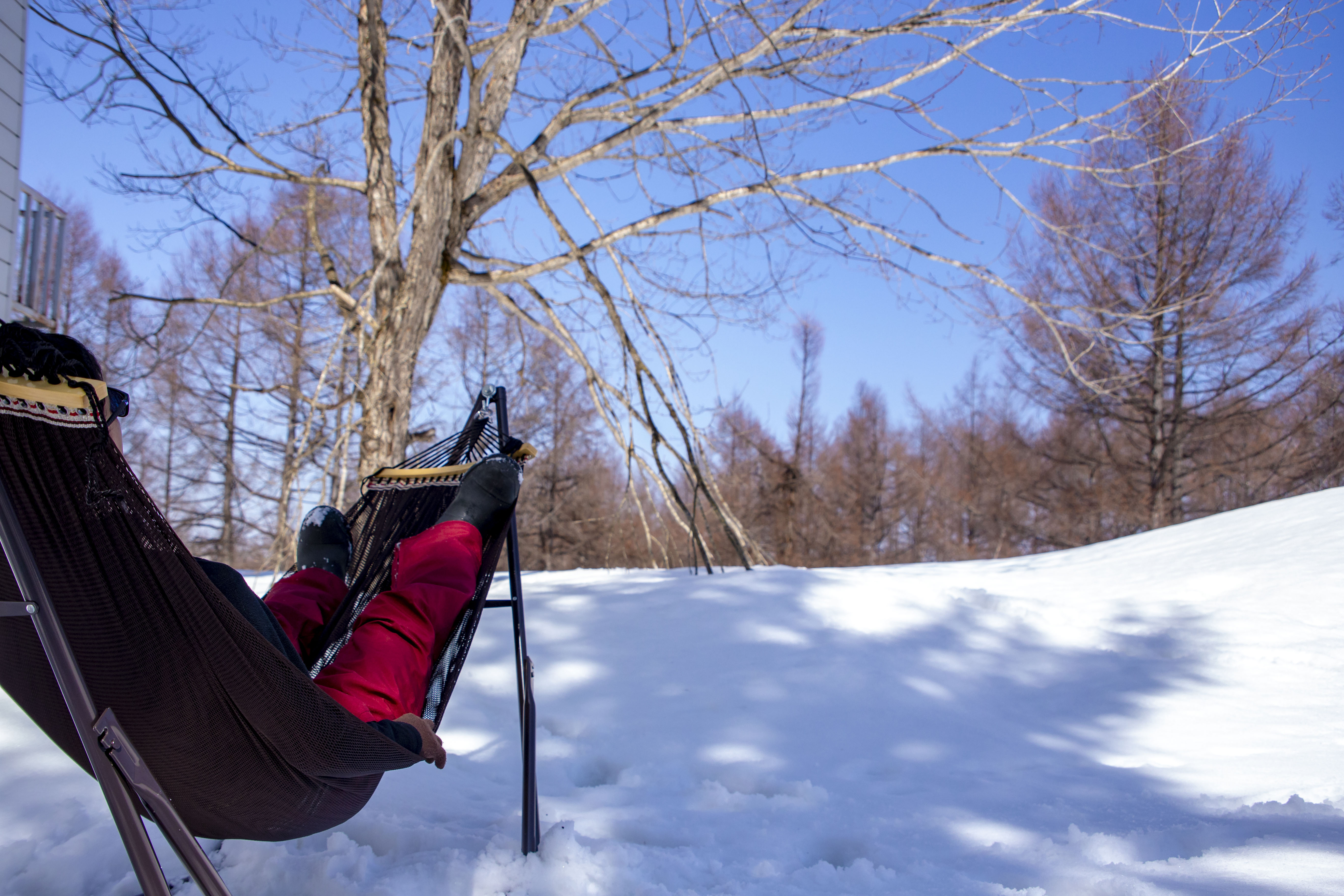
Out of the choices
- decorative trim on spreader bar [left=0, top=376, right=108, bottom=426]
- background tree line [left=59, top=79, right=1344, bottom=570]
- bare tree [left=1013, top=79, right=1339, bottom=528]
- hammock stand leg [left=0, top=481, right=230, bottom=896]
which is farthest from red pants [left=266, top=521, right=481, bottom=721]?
bare tree [left=1013, top=79, right=1339, bottom=528]

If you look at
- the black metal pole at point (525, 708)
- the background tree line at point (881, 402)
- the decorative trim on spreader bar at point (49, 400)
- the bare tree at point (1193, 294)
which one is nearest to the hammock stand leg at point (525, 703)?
Answer: the black metal pole at point (525, 708)

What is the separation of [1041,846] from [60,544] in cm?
162

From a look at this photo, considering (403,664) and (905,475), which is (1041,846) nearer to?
(403,664)

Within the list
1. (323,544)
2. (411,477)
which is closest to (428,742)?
(323,544)

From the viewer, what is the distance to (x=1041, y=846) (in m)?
1.43

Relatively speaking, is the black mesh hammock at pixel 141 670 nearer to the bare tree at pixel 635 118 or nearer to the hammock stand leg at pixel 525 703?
the hammock stand leg at pixel 525 703

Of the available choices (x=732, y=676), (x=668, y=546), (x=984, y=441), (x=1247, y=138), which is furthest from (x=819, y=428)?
(x=732, y=676)

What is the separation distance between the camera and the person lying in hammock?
3.77ft

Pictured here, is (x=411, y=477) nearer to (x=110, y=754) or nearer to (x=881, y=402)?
(x=110, y=754)

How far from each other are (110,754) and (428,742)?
0.43m

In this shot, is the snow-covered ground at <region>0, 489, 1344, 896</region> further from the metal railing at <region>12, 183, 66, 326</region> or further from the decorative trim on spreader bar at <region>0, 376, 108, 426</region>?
the metal railing at <region>12, 183, 66, 326</region>

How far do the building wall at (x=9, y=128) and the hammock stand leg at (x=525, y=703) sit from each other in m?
3.42

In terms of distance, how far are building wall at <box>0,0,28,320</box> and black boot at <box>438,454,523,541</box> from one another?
11.1 ft

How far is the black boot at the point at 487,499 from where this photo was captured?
1.68 m
